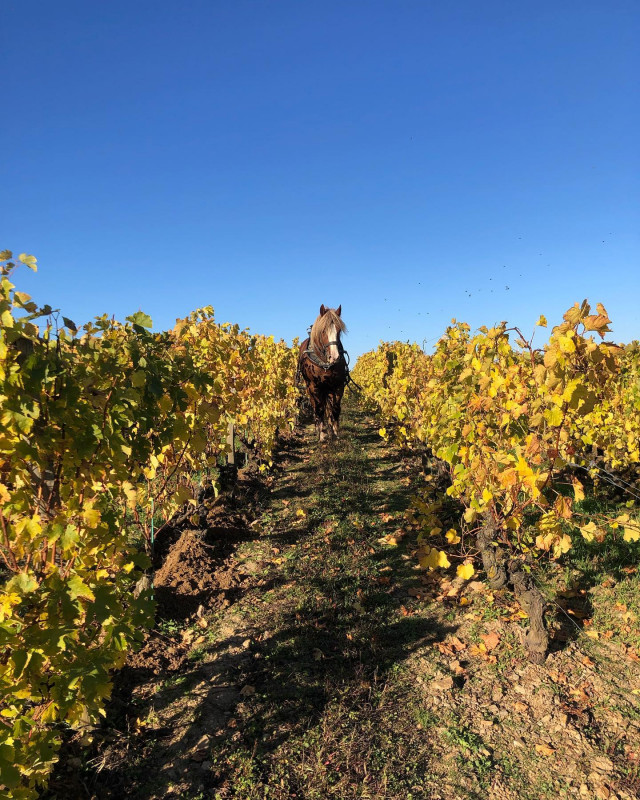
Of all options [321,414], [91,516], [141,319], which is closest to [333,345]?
[321,414]

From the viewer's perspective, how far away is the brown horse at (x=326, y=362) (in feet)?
28.7

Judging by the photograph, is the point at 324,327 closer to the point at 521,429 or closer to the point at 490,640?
the point at 521,429

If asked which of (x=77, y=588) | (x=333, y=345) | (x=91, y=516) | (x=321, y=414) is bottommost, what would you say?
(x=77, y=588)

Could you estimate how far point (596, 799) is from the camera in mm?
2643

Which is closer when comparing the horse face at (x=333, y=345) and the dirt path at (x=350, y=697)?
the dirt path at (x=350, y=697)

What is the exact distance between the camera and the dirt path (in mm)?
2771

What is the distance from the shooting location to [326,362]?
29.0ft

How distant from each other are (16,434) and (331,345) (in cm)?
702

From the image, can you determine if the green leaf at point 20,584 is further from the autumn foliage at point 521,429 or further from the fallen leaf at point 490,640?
the fallen leaf at point 490,640

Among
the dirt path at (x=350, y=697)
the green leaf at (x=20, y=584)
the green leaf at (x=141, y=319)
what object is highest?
the green leaf at (x=141, y=319)

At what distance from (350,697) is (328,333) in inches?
263

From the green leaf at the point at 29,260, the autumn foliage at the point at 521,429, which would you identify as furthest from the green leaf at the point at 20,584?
the autumn foliage at the point at 521,429

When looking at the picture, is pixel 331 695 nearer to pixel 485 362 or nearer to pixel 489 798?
pixel 489 798

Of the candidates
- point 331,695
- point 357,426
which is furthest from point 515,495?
point 357,426
